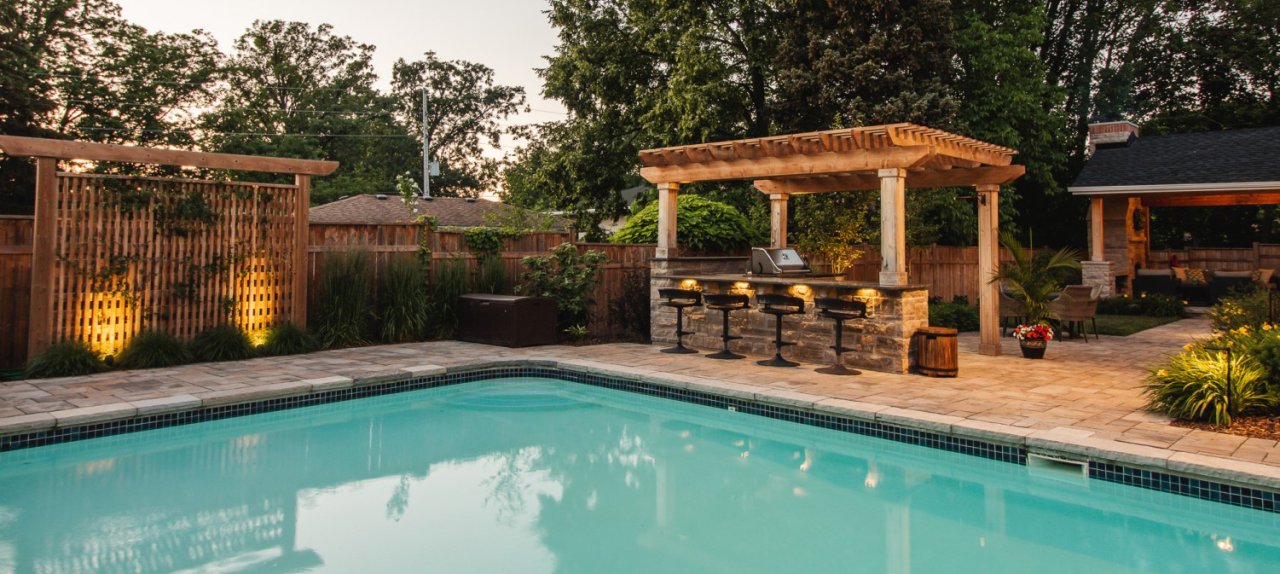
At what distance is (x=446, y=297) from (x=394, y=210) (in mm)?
10125

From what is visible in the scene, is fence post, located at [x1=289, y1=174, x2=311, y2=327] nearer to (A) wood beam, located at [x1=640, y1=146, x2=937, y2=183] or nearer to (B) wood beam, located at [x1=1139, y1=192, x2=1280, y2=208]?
(A) wood beam, located at [x1=640, y1=146, x2=937, y2=183]

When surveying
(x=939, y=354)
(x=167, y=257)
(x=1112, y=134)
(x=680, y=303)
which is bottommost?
(x=939, y=354)

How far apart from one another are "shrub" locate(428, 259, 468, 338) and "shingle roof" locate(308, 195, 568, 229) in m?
6.31

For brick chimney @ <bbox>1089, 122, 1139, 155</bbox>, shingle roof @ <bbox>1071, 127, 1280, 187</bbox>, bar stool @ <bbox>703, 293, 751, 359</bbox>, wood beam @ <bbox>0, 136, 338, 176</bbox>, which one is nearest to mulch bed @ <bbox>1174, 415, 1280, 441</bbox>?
bar stool @ <bbox>703, 293, 751, 359</bbox>

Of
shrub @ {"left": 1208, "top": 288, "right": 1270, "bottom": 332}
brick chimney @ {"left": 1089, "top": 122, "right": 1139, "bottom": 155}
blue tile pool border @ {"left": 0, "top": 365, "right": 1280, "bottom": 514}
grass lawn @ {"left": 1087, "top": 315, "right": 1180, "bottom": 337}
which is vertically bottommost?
blue tile pool border @ {"left": 0, "top": 365, "right": 1280, "bottom": 514}

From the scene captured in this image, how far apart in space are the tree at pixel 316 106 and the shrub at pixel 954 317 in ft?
67.9

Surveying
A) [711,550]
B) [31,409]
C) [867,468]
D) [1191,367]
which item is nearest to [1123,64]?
→ [1191,367]

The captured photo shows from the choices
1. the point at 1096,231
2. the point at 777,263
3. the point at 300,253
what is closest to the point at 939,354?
the point at 777,263

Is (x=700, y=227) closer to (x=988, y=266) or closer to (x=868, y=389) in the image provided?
(x=988, y=266)

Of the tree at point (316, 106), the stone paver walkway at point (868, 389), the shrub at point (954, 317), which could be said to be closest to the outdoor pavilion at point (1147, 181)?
the shrub at point (954, 317)

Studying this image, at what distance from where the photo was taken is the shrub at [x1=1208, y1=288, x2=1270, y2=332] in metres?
7.08

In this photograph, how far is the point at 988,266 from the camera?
8.84 metres

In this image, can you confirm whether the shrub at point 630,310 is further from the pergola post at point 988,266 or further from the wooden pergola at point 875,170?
the pergola post at point 988,266

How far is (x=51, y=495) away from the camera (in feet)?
14.4
